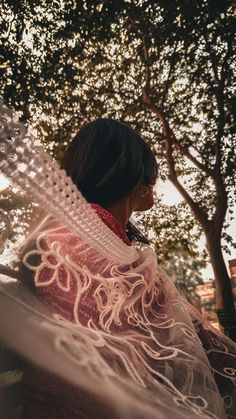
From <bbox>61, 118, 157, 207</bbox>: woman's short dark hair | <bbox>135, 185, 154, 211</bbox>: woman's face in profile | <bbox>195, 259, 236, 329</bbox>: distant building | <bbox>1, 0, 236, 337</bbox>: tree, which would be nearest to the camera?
<bbox>61, 118, 157, 207</bbox>: woman's short dark hair

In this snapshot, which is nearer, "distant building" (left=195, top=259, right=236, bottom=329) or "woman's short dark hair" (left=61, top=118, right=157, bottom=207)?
"woman's short dark hair" (left=61, top=118, right=157, bottom=207)

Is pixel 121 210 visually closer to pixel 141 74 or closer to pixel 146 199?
pixel 146 199

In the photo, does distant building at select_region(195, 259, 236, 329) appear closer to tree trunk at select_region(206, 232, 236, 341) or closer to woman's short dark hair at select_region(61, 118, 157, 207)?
tree trunk at select_region(206, 232, 236, 341)

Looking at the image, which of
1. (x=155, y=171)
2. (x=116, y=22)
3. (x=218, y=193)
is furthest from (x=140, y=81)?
(x=155, y=171)

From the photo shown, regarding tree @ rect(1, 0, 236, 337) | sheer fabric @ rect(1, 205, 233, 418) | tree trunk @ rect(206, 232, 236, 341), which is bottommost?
sheer fabric @ rect(1, 205, 233, 418)

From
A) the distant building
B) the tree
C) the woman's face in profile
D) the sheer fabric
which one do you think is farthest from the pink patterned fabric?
the distant building

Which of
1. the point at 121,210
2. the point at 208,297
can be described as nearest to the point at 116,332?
the point at 121,210

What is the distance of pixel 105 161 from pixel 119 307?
0.68 metres

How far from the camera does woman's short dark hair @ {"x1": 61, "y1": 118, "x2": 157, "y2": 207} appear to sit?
1.70 m

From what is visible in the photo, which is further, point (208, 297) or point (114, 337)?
point (208, 297)

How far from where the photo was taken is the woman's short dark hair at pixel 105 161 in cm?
170

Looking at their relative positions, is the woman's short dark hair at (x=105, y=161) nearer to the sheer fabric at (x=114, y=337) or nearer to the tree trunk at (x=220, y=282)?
the sheer fabric at (x=114, y=337)

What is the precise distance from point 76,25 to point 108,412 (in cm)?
914

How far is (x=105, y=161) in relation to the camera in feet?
5.63
